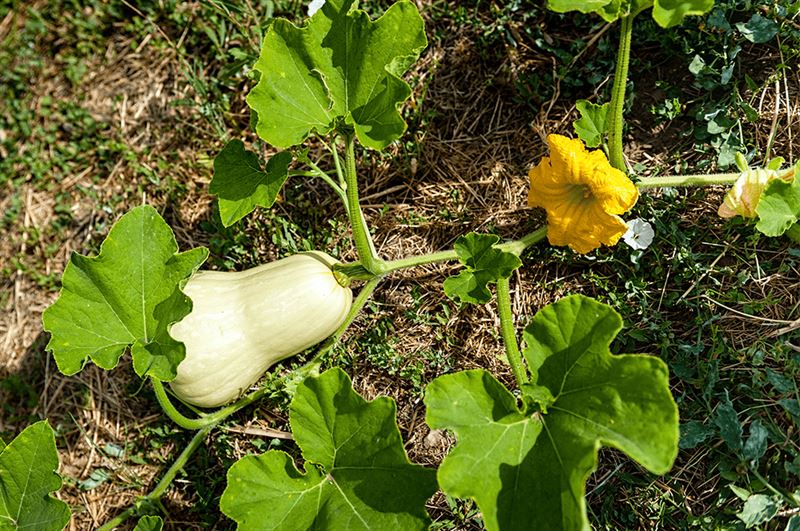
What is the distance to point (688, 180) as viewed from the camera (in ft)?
7.80

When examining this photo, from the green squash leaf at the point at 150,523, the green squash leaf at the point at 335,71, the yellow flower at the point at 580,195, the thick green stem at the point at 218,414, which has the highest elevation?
the green squash leaf at the point at 335,71

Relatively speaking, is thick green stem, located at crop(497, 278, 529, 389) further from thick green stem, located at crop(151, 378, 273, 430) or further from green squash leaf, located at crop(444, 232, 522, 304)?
thick green stem, located at crop(151, 378, 273, 430)

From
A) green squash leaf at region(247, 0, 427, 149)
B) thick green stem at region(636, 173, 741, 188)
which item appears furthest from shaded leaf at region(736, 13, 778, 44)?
green squash leaf at region(247, 0, 427, 149)

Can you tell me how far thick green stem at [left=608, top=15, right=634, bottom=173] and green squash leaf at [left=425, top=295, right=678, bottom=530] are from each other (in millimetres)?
617

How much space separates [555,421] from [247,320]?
1.07 metres

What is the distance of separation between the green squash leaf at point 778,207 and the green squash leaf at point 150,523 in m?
1.99

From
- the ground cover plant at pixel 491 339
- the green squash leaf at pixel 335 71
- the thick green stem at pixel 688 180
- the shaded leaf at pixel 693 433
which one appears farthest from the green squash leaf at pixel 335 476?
the thick green stem at pixel 688 180

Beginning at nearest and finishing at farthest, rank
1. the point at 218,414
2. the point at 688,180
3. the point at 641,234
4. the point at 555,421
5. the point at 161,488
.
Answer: the point at 555,421 → the point at 688,180 → the point at 641,234 → the point at 218,414 → the point at 161,488

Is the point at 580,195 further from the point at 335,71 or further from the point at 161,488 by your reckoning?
the point at 161,488

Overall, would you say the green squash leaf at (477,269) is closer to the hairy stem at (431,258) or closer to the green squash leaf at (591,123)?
the hairy stem at (431,258)

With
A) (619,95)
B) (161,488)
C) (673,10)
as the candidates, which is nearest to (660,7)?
(673,10)

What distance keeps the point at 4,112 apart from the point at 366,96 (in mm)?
1918

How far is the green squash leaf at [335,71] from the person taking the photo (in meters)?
2.17

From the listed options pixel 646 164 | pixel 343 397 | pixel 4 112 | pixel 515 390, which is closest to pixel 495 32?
pixel 646 164
